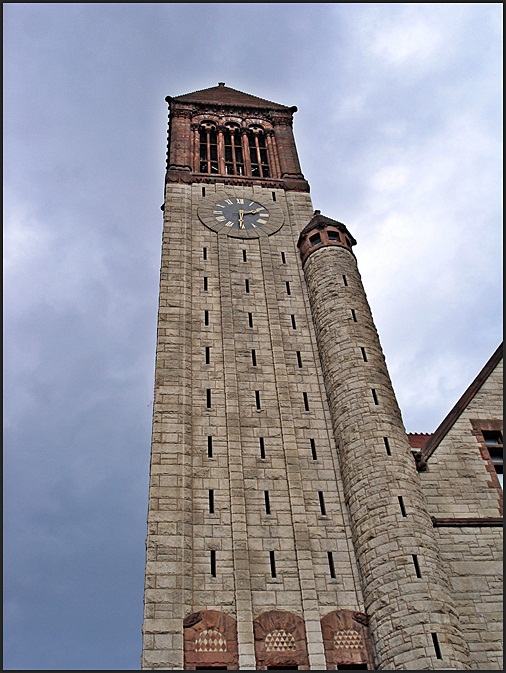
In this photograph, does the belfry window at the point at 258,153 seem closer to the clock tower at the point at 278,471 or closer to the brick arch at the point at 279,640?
the clock tower at the point at 278,471

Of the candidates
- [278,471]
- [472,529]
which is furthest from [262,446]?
[472,529]

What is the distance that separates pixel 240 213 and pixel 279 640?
21977mm

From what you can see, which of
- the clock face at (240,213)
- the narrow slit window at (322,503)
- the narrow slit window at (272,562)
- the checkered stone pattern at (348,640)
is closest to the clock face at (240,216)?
the clock face at (240,213)

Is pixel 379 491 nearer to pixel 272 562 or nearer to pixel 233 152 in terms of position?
pixel 272 562

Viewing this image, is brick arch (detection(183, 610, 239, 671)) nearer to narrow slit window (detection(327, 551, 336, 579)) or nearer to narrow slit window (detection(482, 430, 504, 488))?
narrow slit window (detection(327, 551, 336, 579))

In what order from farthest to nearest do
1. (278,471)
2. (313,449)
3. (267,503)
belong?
(313,449) → (278,471) → (267,503)

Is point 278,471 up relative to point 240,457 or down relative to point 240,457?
down

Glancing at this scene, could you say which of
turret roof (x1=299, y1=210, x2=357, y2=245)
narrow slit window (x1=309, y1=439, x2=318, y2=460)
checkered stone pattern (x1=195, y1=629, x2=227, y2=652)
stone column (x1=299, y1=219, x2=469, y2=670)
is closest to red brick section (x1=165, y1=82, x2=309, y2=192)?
turret roof (x1=299, y1=210, x2=357, y2=245)

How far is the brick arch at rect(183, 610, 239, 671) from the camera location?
20891mm

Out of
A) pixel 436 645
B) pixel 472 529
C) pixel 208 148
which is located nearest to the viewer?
pixel 436 645

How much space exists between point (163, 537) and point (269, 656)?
481 cm

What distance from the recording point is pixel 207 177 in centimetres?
3981

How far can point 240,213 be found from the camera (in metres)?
37.5

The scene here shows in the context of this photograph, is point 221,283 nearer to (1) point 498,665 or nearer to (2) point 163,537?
(2) point 163,537
